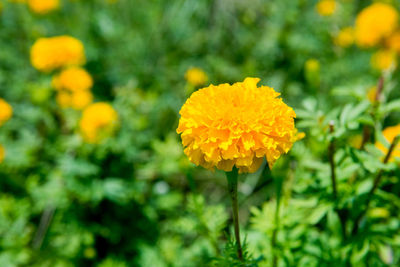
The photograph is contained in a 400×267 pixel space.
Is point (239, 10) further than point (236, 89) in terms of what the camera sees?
Yes

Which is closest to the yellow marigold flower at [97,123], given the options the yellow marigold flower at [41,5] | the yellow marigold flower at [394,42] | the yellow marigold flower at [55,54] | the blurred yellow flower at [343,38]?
the yellow marigold flower at [55,54]

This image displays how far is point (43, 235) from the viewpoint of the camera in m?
2.04

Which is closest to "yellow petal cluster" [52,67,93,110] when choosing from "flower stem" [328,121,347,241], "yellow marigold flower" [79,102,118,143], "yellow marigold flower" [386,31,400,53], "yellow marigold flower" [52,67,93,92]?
"yellow marigold flower" [52,67,93,92]

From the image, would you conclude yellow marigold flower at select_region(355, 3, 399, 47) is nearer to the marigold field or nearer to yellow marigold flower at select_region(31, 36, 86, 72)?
the marigold field

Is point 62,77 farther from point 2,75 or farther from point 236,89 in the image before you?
point 236,89

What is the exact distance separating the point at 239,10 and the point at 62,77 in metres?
1.88

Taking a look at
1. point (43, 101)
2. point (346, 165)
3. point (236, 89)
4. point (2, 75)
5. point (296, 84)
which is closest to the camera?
point (236, 89)

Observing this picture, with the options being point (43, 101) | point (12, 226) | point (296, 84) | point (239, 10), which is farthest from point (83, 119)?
point (239, 10)

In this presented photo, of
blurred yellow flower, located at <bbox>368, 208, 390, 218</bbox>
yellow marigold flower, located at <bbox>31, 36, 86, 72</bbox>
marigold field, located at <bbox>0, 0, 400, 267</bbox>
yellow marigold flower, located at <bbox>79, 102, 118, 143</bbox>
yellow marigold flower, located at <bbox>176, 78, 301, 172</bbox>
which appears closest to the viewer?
yellow marigold flower, located at <bbox>176, 78, 301, 172</bbox>

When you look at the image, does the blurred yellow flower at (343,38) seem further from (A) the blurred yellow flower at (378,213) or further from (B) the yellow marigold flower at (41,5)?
(B) the yellow marigold flower at (41,5)

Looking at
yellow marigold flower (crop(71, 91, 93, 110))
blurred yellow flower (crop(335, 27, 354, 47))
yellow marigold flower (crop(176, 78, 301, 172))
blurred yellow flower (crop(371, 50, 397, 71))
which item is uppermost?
blurred yellow flower (crop(335, 27, 354, 47))

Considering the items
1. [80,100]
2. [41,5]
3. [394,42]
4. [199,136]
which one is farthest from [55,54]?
[394,42]

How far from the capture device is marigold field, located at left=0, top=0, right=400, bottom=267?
1.05 meters

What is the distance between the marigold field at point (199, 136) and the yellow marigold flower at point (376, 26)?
1 cm
